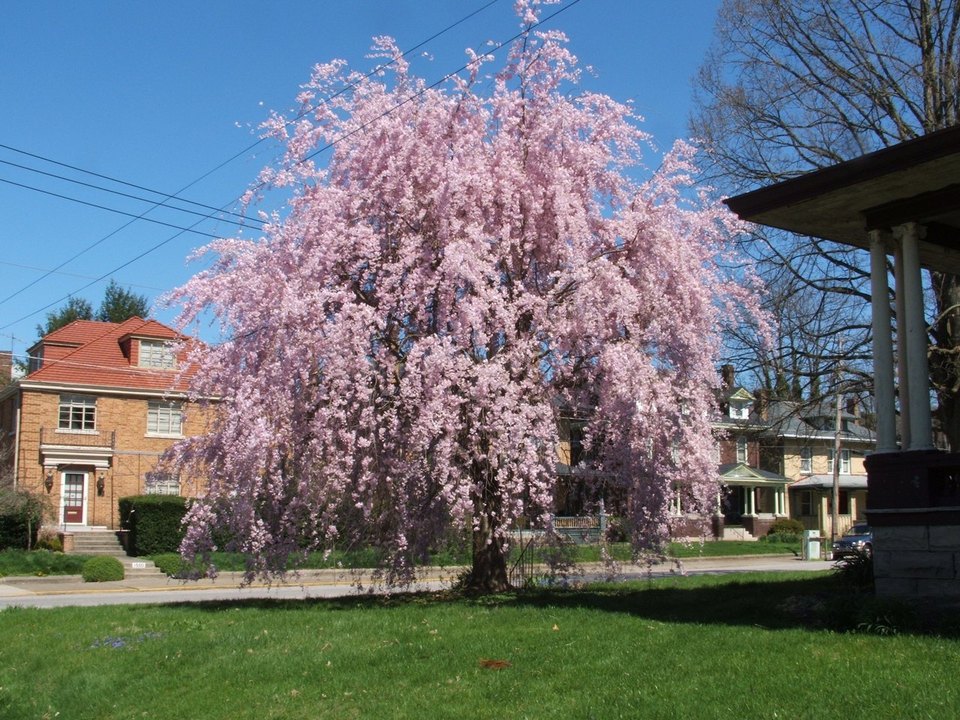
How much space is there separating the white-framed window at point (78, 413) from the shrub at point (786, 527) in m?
33.3

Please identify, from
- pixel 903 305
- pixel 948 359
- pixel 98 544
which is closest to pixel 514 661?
pixel 903 305

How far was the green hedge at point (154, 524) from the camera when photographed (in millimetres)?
34969

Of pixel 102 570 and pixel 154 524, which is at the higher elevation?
pixel 154 524

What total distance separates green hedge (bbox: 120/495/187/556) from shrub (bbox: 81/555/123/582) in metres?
5.86

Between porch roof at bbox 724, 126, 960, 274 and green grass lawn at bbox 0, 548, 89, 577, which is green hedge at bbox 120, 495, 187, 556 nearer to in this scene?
green grass lawn at bbox 0, 548, 89, 577

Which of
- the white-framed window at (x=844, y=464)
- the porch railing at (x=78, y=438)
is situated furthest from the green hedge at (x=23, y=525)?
the white-framed window at (x=844, y=464)

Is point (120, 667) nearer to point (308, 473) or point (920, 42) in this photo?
point (308, 473)

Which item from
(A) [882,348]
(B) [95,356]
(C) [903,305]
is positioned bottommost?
(A) [882,348]

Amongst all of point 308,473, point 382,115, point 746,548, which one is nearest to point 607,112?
point 382,115

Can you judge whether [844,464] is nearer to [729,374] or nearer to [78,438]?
[78,438]

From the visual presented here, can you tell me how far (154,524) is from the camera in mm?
35188

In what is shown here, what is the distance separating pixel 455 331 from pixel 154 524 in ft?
83.9

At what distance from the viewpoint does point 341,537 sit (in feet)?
46.7

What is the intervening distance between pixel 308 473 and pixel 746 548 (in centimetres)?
3375
